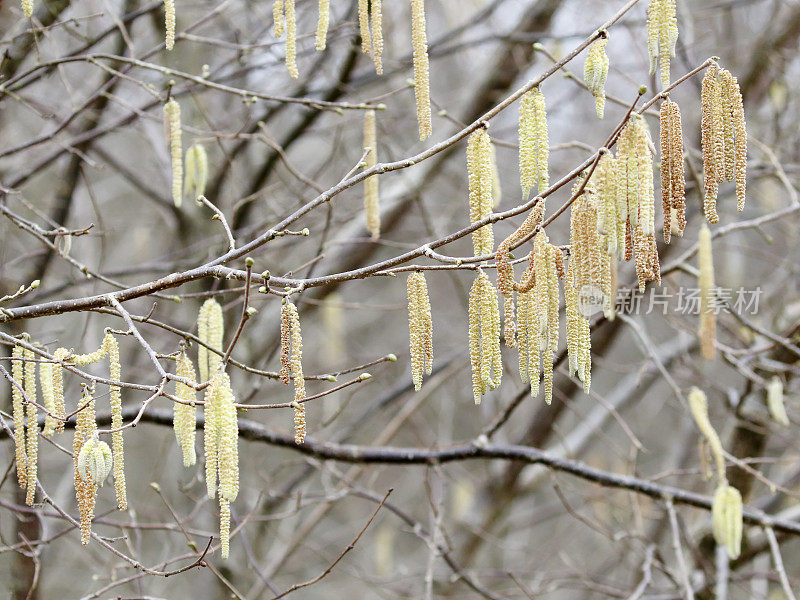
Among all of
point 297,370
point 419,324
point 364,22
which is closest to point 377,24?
point 364,22

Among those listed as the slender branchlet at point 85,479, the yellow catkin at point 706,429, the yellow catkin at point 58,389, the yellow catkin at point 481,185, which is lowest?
the yellow catkin at point 706,429

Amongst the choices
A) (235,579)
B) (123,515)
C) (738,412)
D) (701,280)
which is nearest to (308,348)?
(123,515)

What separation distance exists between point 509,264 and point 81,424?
3.01ft

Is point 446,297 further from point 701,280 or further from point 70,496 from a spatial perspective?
point 701,280

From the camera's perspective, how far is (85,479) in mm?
1518

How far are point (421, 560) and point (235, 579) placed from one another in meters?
5.59

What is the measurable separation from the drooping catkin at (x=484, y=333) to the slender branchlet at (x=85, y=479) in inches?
28.3

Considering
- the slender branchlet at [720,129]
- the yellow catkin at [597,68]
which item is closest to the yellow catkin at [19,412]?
the yellow catkin at [597,68]

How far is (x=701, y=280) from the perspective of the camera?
47.4 inches

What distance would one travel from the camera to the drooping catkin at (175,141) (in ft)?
7.05

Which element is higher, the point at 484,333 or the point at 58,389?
the point at 484,333

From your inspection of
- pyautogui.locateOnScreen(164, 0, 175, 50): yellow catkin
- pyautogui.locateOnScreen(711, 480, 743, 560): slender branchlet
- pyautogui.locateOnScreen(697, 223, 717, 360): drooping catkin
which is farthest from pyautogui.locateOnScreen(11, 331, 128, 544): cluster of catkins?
pyautogui.locateOnScreen(711, 480, 743, 560): slender branchlet

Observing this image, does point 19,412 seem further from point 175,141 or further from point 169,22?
point 169,22

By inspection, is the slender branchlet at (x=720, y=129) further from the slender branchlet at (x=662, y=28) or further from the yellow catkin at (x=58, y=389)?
the yellow catkin at (x=58, y=389)
